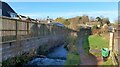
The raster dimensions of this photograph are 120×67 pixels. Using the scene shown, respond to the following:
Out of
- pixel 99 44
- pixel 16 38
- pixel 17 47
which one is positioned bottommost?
pixel 99 44

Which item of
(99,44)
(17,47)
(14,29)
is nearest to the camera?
(14,29)

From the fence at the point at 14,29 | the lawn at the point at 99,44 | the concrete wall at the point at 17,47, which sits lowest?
the lawn at the point at 99,44

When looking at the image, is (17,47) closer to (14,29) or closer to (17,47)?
(17,47)

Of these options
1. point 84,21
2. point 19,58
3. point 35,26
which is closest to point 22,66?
point 19,58

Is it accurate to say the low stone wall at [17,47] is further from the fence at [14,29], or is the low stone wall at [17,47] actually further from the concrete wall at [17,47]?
the fence at [14,29]

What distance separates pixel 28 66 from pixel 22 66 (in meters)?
0.55

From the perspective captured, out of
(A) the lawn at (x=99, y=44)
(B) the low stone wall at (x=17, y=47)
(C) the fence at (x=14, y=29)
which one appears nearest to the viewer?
(B) the low stone wall at (x=17, y=47)

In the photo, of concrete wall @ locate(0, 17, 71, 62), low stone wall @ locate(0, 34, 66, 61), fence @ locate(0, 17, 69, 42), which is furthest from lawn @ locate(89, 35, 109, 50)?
fence @ locate(0, 17, 69, 42)

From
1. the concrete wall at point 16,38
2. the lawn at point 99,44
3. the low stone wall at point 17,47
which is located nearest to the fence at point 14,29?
the concrete wall at point 16,38

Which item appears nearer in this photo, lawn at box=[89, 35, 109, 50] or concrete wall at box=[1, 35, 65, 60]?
concrete wall at box=[1, 35, 65, 60]

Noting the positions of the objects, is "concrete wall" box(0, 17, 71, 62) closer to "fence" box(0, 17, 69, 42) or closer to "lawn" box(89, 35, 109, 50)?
"fence" box(0, 17, 69, 42)

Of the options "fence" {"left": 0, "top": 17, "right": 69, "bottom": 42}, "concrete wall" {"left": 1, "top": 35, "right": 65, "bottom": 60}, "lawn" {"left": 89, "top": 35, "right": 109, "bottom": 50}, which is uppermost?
"fence" {"left": 0, "top": 17, "right": 69, "bottom": 42}

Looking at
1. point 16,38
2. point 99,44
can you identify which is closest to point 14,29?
point 16,38

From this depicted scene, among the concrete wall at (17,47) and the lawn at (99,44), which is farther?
the lawn at (99,44)
